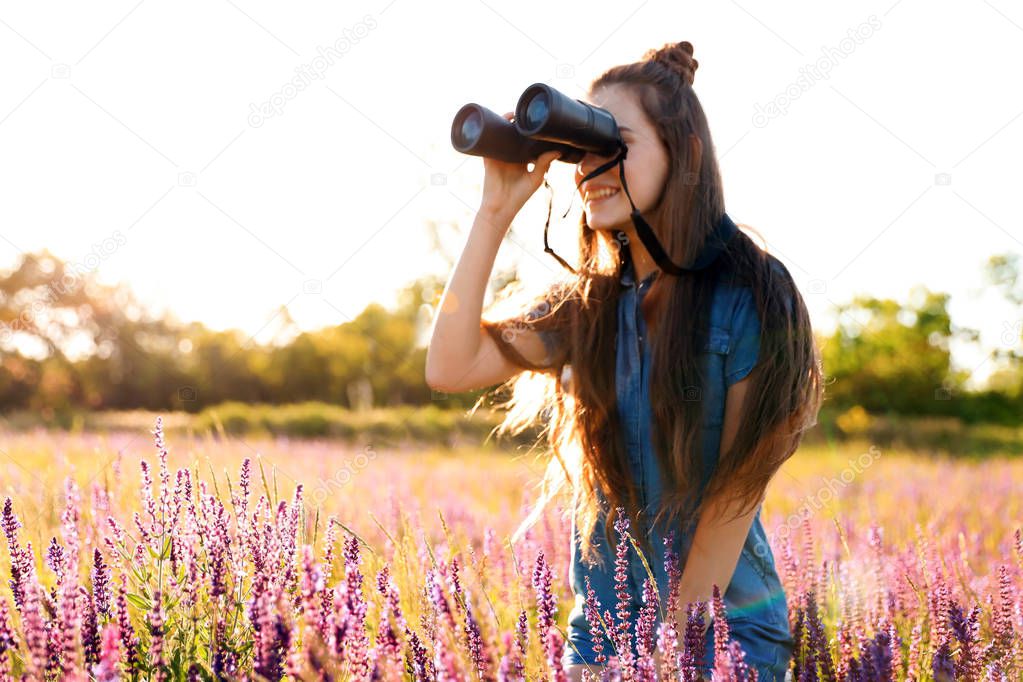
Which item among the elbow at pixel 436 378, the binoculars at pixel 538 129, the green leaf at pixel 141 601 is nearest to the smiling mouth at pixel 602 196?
the binoculars at pixel 538 129

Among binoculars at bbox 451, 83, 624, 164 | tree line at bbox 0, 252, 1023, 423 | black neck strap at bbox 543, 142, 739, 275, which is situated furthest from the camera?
tree line at bbox 0, 252, 1023, 423

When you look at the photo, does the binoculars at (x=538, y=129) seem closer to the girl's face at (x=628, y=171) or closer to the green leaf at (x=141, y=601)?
the girl's face at (x=628, y=171)

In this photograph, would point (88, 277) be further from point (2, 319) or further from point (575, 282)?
point (575, 282)

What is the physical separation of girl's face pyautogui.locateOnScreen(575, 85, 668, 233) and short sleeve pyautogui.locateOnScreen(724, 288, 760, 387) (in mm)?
385

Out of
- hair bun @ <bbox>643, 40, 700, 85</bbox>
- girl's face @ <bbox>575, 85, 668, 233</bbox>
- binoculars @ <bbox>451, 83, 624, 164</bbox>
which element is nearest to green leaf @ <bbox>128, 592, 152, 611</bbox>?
binoculars @ <bbox>451, 83, 624, 164</bbox>

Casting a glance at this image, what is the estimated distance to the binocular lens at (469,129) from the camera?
235 cm

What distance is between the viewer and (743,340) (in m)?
2.41

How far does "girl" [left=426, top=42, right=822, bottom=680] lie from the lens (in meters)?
2.34

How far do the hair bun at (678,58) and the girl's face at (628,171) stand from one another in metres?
0.14

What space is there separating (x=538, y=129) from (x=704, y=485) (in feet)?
3.53

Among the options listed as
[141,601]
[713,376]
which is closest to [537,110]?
[713,376]

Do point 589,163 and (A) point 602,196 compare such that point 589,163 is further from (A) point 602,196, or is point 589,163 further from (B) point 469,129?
(B) point 469,129

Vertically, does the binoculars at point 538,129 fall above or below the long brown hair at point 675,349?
above

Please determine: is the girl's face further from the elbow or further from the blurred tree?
the blurred tree
